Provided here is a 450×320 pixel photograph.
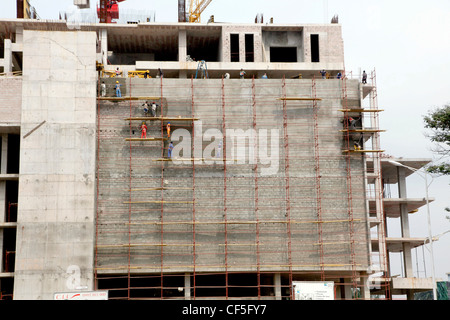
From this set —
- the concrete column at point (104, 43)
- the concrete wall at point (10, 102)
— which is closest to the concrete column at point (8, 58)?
the concrete wall at point (10, 102)

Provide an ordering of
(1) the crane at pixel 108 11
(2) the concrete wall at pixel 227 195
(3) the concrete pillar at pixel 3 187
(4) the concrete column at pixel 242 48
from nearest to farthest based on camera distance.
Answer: (2) the concrete wall at pixel 227 195
(3) the concrete pillar at pixel 3 187
(4) the concrete column at pixel 242 48
(1) the crane at pixel 108 11

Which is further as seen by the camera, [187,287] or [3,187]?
[3,187]

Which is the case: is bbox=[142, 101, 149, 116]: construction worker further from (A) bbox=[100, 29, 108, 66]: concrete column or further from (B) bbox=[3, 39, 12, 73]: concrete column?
(B) bbox=[3, 39, 12, 73]: concrete column

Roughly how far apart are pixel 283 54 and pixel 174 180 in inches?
849

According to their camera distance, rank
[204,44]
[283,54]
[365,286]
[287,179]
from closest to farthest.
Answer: [287,179] < [365,286] < [204,44] < [283,54]

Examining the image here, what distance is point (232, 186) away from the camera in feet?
156

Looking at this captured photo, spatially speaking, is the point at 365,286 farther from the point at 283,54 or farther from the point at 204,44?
the point at 204,44

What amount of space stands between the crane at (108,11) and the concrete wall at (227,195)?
13.8 meters

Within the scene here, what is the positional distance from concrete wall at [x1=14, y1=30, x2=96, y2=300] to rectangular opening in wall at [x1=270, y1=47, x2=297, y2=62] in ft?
67.0

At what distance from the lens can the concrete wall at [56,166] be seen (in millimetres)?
44344

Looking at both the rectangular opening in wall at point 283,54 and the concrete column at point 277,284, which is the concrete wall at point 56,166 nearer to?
the concrete column at point 277,284

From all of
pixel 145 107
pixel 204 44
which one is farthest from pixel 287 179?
→ pixel 204 44

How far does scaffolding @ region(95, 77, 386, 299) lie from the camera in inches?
1828

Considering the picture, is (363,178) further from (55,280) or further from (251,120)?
(55,280)
